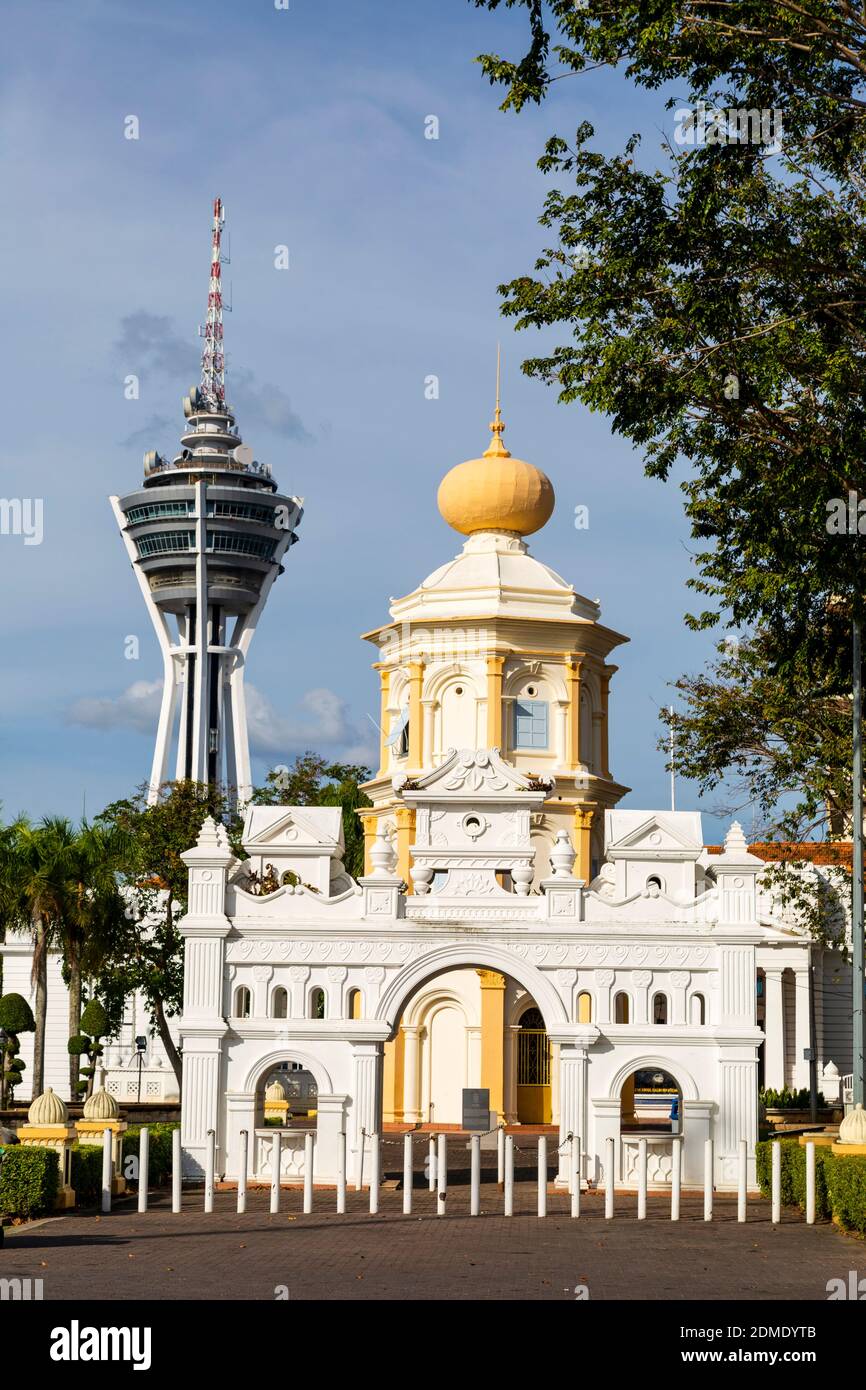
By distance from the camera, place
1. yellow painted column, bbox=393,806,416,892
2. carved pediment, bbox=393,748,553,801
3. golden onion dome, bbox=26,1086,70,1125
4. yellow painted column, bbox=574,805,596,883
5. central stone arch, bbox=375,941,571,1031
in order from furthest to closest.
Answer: yellow painted column, bbox=574,805,596,883 → yellow painted column, bbox=393,806,416,892 → carved pediment, bbox=393,748,553,801 → central stone arch, bbox=375,941,571,1031 → golden onion dome, bbox=26,1086,70,1125

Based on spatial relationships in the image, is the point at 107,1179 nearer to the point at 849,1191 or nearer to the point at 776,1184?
the point at 776,1184

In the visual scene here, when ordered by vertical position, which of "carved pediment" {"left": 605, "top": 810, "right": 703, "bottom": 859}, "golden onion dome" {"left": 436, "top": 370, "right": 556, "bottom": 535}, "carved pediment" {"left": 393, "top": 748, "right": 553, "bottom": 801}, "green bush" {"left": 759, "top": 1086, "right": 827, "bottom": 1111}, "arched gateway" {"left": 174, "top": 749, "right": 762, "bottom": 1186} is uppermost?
"golden onion dome" {"left": 436, "top": 370, "right": 556, "bottom": 535}

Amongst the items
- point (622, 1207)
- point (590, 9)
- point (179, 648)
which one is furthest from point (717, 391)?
point (179, 648)

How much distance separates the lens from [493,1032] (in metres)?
44.5

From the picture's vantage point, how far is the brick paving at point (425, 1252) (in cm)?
1827

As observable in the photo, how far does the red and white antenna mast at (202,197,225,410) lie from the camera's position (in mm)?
113875

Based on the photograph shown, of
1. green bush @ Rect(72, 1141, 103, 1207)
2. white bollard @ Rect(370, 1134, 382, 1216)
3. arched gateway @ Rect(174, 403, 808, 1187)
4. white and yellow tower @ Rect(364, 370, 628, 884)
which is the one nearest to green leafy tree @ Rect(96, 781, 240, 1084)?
white and yellow tower @ Rect(364, 370, 628, 884)

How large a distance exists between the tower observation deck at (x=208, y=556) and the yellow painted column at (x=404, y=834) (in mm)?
59799

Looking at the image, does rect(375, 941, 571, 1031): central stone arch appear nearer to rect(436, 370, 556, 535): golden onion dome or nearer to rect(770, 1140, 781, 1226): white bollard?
rect(770, 1140, 781, 1226): white bollard

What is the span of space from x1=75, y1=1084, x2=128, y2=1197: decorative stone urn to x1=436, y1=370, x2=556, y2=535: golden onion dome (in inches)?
916

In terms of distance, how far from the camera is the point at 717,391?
78.7 feet

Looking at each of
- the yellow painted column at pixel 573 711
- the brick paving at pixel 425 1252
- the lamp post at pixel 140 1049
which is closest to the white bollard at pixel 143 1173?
the brick paving at pixel 425 1252
